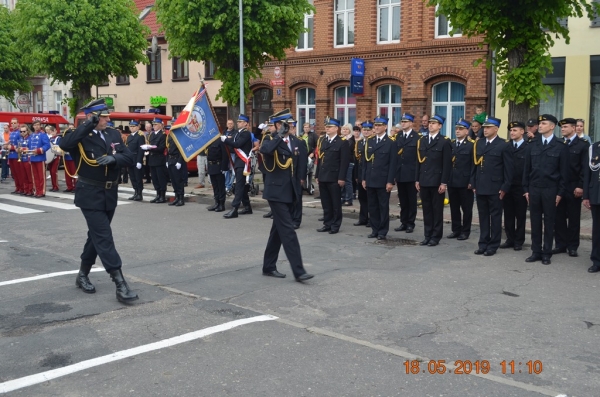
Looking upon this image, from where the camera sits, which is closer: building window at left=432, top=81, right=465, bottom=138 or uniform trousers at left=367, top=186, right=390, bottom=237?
Result: uniform trousers at left=367, top=186, right=390, bottom=237

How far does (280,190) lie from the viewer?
28.1ft

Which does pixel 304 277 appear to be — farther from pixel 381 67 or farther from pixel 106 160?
pixel 381 67

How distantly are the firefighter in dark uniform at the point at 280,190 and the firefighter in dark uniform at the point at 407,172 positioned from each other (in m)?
3.95

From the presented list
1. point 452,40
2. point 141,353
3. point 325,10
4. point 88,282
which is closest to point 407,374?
point 141,353

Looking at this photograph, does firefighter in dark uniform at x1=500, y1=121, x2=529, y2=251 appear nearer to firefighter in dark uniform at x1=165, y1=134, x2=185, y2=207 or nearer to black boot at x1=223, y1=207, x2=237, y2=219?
black boot at x1=223, y1=207, x2=237, y2=219

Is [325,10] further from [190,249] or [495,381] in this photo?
[495,381]

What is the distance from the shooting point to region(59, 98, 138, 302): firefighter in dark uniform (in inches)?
292

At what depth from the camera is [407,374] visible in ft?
17.5

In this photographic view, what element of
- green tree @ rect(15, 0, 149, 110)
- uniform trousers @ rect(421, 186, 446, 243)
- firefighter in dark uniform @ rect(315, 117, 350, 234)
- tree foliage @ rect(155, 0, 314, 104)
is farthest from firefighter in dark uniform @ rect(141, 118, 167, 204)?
green tree @ rect(15, 0, 149, 110)

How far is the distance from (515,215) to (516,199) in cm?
26

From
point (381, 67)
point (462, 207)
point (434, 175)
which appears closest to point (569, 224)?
point (462, 207)

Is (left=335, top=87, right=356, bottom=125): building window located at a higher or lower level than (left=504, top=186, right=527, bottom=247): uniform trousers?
higher

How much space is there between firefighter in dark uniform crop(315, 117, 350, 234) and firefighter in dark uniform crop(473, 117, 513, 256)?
272 cm

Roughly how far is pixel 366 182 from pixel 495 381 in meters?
6.98
